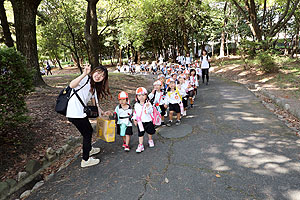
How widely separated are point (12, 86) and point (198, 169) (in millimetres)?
3791

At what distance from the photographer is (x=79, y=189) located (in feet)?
9.98

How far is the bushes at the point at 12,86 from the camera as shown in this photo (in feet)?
11.0

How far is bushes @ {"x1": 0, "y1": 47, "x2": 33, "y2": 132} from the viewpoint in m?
3.35

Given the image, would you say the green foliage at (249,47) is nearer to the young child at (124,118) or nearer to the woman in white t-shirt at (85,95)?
the young child at (124,118)

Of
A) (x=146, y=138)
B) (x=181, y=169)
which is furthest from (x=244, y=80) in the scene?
(x=181, y=169)

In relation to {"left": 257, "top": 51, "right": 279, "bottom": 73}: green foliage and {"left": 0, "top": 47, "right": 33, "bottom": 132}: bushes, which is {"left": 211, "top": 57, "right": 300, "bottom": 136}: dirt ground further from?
{"left": 0, "top": 47, "right": 33, "bottom": 132}: bushes

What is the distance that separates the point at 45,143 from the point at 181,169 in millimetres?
3102

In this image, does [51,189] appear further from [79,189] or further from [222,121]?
[222,121]

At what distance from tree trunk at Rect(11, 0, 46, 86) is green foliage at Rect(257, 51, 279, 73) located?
11.7 m

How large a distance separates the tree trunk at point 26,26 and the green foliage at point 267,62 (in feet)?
38.5

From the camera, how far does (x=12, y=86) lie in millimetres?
3490

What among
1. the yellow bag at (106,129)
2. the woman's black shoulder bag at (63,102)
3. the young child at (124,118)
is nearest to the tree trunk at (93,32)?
the young child at (124,118)

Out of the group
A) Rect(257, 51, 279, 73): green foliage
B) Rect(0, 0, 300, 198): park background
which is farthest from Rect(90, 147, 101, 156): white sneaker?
Rect(257, 51, 279, 73): green foliage


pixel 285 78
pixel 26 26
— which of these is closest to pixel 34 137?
pixel 26 26
